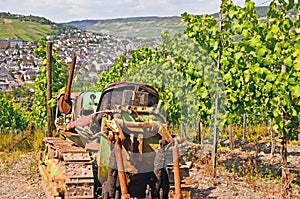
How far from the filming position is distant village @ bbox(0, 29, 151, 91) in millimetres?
15711

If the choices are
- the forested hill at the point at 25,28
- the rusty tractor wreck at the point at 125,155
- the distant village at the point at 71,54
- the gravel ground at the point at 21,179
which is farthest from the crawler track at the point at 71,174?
the forested hill at the point at 25,28

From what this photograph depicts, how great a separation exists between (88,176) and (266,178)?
5193 mm

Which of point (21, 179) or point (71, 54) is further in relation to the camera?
point (71, 54)

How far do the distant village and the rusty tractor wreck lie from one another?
5.15m

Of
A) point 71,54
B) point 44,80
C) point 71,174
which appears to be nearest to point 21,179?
point 71,54

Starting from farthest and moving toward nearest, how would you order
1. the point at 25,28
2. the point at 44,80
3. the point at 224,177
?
1. the point at 25,28
2. the point at 44,80
3. the point at 224,177

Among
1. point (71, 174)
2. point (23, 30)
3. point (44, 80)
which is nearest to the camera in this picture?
point (71, 174)

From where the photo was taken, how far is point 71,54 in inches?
539

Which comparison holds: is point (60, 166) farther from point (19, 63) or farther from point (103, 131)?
point (19, 63)

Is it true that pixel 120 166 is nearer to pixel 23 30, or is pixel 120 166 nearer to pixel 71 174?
pixel 71 174

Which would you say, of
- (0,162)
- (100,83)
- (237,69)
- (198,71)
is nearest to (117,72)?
(100,83)

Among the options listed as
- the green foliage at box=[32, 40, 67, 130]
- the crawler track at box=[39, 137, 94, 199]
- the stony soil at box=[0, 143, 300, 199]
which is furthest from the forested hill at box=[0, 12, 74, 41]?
the crawler track at box=[39, 137, 94, 199]

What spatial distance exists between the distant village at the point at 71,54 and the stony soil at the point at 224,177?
3.34 meters

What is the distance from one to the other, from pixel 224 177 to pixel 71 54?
565 cm
